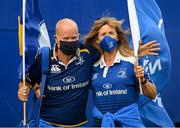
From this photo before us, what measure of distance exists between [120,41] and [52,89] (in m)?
0.62

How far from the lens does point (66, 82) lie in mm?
3551

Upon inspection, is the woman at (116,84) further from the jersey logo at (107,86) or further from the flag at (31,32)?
the flag at (31,32)

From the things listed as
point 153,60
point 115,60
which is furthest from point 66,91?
point 153,60

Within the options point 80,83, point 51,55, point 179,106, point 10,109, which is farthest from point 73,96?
point 179,106

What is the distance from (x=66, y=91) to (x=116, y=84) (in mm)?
387

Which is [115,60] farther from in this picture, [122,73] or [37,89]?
[37,89]

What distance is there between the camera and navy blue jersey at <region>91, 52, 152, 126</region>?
11.3ft

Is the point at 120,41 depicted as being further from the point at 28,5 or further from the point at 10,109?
the point at 10,109

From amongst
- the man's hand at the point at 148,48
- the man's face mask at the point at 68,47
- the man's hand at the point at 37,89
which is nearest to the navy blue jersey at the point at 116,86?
the man's hand at the point at 148,48

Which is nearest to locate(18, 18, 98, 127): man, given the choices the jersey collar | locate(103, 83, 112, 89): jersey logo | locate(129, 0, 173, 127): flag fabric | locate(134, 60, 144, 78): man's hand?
the jersey collar

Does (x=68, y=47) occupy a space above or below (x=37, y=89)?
above

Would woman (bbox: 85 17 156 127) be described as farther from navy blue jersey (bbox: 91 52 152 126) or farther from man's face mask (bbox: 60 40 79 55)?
man's face mask (bbox: 60 40 79 55)

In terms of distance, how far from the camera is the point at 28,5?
13.0 feet

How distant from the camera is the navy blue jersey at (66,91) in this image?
11.6ft
